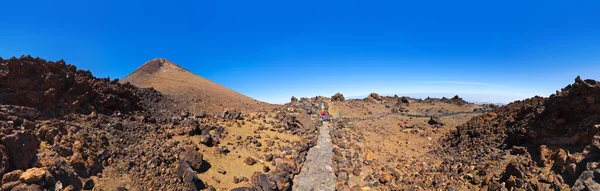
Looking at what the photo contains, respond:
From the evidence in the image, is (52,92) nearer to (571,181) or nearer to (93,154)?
(93,154)

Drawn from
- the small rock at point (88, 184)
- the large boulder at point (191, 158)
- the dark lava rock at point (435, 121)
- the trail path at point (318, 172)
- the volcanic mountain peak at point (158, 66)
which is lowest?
the trail path at point (318, 172)

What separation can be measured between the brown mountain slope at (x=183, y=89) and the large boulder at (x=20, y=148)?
64.9 ft

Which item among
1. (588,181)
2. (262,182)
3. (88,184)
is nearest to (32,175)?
(88,184)

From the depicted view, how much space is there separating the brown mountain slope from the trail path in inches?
536

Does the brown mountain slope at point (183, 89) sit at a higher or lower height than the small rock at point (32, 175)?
higher

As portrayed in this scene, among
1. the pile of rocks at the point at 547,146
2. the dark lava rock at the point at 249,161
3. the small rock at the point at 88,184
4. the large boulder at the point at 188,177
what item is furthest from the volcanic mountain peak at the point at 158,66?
the pile of rocks at the point at 547,146

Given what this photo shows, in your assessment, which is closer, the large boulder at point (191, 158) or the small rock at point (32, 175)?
the small rock at point (32, 175)

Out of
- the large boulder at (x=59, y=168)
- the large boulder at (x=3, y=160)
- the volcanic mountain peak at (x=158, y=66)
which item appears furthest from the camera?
the volcanic mountain peak at (x=158, y=66)

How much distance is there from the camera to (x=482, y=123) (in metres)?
20.3

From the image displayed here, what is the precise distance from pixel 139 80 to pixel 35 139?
3759 centimetres

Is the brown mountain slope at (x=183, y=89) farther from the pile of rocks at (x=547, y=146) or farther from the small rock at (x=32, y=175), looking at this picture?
the pile of rocks at (x=547, y=146)

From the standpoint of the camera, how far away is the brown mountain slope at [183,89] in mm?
30205

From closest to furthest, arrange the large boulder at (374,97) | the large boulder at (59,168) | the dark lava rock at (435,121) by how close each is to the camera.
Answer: the large boulder at (59,168) < the dark lava rock at (435,121) < the large boulder at (374,97)

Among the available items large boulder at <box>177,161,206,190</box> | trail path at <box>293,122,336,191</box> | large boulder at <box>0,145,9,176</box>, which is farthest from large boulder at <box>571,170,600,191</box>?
large boulder at <box>0,145,9,176</box>
